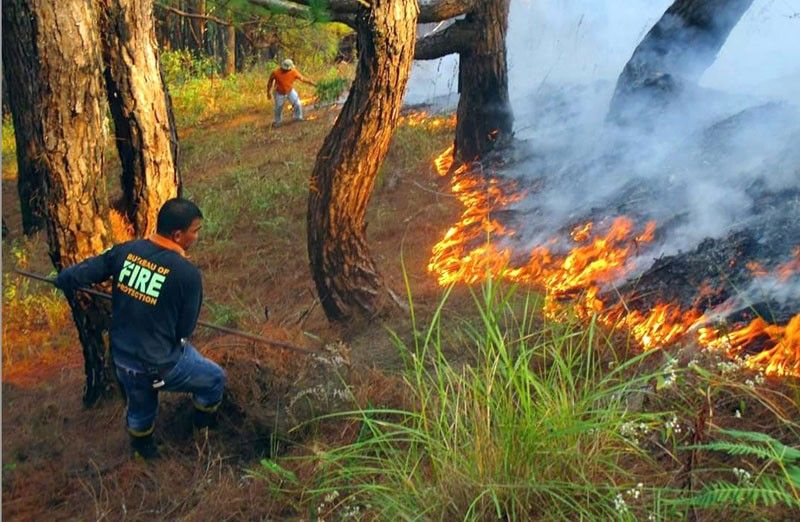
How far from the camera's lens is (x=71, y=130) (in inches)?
213

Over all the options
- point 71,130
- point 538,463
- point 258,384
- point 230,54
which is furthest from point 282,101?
point 538,463

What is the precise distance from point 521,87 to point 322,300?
7.46m

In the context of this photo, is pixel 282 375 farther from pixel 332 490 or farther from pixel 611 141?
pixel 611 141

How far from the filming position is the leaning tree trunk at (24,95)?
5.46 m

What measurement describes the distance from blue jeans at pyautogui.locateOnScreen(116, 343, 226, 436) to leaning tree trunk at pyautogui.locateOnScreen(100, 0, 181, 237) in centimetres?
143

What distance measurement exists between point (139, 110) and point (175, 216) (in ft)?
4.79

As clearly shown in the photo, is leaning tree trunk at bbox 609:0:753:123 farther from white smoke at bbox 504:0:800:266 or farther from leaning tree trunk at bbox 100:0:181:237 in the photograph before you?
leaning tree trunk at bbox 100:0:181:237

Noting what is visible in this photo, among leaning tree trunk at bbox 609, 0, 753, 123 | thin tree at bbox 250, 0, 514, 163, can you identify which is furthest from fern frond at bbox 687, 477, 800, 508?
thin tree at bbox 250, 0, 514, 163

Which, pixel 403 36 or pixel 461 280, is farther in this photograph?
pixel 461 280

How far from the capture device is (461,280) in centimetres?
758

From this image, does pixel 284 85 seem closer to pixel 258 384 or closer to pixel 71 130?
pixel 71 130

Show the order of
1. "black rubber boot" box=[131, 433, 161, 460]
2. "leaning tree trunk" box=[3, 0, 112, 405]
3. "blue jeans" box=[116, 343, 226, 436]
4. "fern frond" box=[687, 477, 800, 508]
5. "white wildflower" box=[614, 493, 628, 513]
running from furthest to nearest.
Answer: "leaning tree trunk" box=[3, 0, 112, 405] < "black rubber boot" box=[131, 433, 161, 460] < "blue jeans" box=[116, 343, 226, 436] < "white wildflower" box=[614, 493, 628, 513] < "fern frond" box=[687, 477, 800, 508]

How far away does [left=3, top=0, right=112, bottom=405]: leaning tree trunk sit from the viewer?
5234mm

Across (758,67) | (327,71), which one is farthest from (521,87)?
(327,71)
